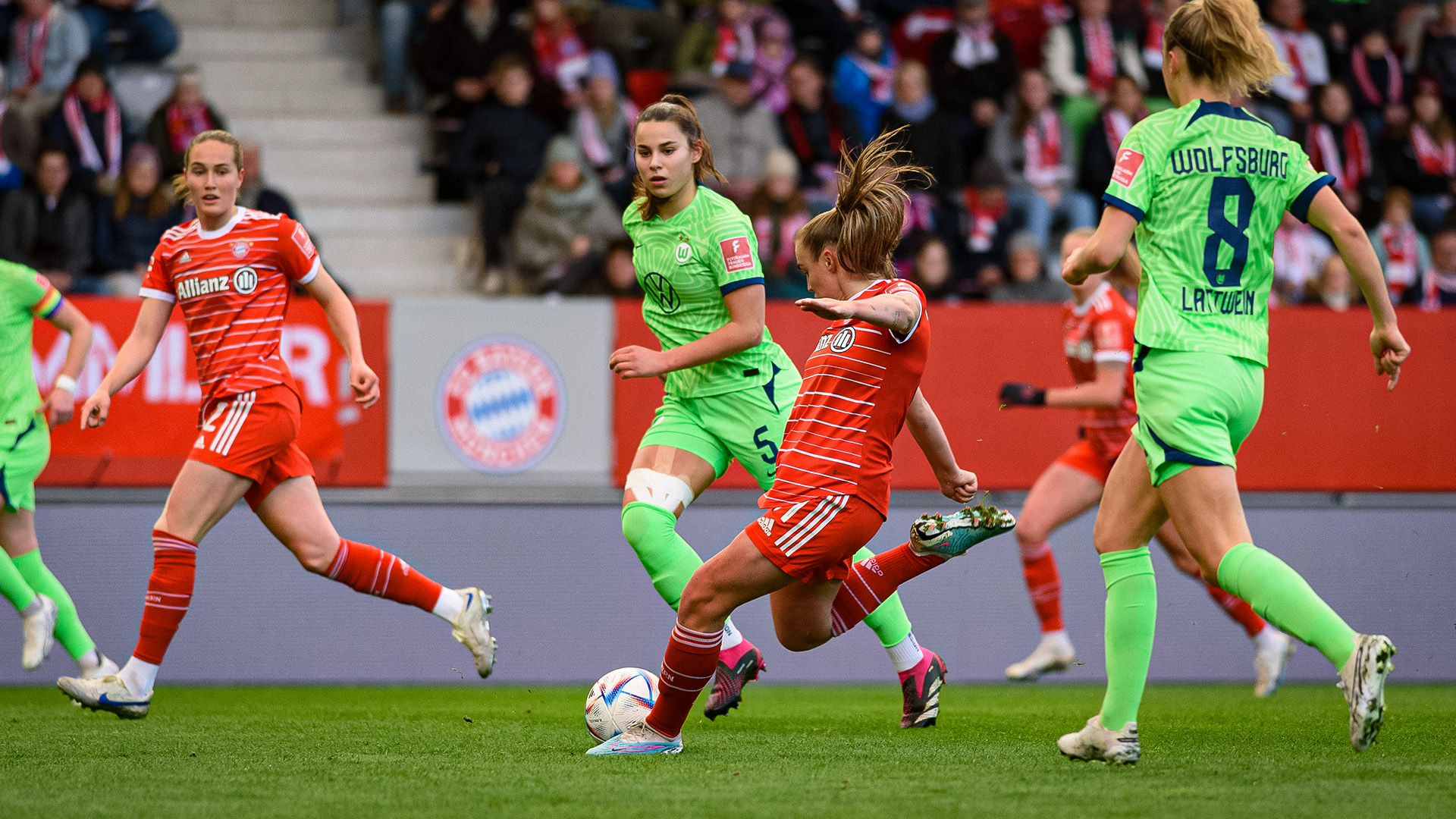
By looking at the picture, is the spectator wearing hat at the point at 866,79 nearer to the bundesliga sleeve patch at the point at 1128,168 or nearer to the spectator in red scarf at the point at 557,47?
the spectator in red scarf at the point at 557,47

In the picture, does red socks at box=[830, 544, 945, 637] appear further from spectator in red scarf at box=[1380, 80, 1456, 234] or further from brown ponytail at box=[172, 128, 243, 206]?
spectator in red scarf at box=[1380, 80, 1456, 234]

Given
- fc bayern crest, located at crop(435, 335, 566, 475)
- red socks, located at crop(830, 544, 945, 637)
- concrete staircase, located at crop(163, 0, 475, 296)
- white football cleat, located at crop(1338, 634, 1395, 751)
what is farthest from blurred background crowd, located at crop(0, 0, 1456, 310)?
white football cleat, located at crop(1338, 634, 1395, 751)

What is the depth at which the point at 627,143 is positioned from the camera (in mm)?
11078

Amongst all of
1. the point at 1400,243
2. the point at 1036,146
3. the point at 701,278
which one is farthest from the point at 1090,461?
the point at 1400,243

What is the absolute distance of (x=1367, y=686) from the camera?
3.54 metres

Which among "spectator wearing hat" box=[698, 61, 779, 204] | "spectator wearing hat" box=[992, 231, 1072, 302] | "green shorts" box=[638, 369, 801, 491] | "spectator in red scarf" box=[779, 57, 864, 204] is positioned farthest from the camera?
"spectator in red scarf" box=[779, 57, 864, 204]

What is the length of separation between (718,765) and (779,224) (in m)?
6.13

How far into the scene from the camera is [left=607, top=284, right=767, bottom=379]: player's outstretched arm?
4680mm

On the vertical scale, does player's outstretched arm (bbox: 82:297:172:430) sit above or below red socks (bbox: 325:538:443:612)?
above

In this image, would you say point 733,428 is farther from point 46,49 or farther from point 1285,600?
point 46,49

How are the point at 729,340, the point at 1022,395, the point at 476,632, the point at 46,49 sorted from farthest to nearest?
the point at 46,49 → the point at 1022,395 → the point at 476,632 → the point at 729,340

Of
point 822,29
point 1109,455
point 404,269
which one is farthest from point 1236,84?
point 822,29

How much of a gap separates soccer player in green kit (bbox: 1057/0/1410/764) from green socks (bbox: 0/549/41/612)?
489 centimetres

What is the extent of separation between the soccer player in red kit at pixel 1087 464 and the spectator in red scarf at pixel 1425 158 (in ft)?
18.5
